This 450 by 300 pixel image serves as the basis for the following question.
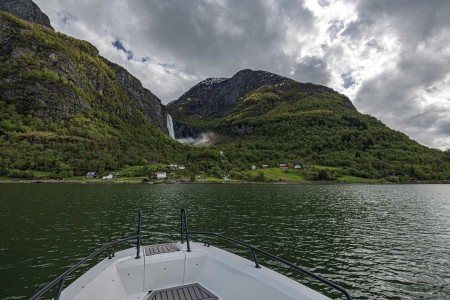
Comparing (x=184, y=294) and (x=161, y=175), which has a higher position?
(x=161, y=175)

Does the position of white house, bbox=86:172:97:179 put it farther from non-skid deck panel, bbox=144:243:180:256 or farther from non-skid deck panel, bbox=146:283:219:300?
non-skid deck panel, bbox=146:283:219:300

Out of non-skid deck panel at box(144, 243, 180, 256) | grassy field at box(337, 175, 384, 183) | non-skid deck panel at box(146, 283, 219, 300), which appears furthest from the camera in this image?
grassy field at box(337, 175, 384, 183)

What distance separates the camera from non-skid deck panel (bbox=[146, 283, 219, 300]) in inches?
345

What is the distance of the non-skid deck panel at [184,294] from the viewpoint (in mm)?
8766

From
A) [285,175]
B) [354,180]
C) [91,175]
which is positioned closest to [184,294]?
[91,175]

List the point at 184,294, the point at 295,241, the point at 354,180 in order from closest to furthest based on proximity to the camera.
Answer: the point at 184,294
the point at 295,241
the point at 354,180

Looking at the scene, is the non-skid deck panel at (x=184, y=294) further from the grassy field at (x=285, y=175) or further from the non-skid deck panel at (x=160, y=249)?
the grassy field at (x=285, y=175)

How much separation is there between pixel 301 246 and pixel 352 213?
94.6 feet

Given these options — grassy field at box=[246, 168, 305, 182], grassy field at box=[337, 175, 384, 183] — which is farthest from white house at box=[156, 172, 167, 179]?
grassy field at box=[337, 175, 384, 183]

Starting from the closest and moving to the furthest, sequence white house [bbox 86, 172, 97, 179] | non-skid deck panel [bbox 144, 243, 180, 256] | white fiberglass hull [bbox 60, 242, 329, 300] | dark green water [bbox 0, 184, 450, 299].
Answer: white fiberglass hull [bbox 60, 242, 329, 300]
non-skid deck panel [bbox 144, 243, 180, 256]
dark green water [bbox 0, 184, 450, 299]
white house [bbox 86, 172, 97, 179]

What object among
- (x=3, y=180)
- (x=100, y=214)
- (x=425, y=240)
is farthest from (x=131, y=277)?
(x=3, y=180)

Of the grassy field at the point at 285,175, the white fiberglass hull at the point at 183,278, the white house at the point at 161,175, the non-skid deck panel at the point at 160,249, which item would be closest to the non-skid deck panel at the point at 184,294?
the white fiberglass hull at the point at 183,278

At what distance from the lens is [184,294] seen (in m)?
9.00

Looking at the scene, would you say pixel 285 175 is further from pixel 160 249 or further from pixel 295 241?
pixel 160 249
